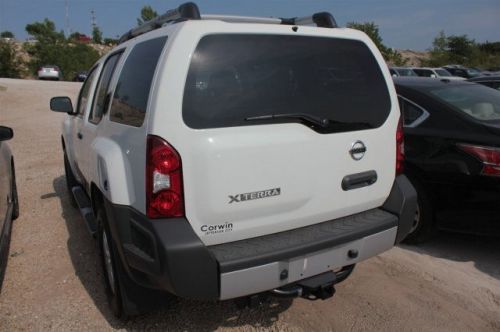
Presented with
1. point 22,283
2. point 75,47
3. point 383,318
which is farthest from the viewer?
point 75,47

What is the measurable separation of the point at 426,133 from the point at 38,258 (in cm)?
385

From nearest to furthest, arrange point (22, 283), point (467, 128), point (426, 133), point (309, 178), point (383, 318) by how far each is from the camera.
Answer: point (309, 178)
point (383, 318)
point (22, 283)
point (467, 128)
point (426, 133)

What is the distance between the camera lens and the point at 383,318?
122 inches

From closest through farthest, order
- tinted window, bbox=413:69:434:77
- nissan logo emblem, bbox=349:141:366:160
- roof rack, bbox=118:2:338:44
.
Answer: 1. roof rack, bbox=118:2:338:44
2. nissan logo emblem, bbox=349:141:366:160
3. tinted window, bbox=413:69:434:77

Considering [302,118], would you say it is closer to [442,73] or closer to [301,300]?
[301,300]

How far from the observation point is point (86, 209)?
389cm

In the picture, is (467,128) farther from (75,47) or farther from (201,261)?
(75,47)

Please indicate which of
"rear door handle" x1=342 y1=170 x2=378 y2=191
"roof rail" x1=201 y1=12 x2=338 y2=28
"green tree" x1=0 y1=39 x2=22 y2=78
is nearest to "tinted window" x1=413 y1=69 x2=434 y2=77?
"roof rail" x1=201 y1=12 x2=338 y2=28

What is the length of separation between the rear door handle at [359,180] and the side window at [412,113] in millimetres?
1736

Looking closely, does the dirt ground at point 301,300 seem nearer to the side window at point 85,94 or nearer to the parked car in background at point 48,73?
the side window at point 85,94

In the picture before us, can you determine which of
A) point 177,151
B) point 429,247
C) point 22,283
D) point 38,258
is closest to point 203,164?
point 177,151

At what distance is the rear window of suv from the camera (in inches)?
91.5

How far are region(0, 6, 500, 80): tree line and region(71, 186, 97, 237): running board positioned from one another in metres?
40.4

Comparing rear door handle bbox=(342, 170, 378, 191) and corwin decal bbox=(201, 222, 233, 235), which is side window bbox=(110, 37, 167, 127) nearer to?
corwin decal bbox=(201, 222, 233, 235)
